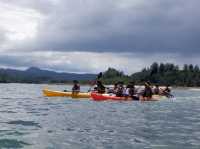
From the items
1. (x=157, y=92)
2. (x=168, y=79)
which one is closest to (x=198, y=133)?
(x=157, y=92)

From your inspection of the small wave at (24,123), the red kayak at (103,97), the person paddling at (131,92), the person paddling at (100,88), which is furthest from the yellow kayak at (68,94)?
the small wave at (24,123)

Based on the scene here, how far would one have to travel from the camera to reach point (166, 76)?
613 ft

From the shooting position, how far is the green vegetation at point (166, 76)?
608 feet

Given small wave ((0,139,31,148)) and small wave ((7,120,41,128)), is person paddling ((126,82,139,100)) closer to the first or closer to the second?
small wave ((7,120,41,128))

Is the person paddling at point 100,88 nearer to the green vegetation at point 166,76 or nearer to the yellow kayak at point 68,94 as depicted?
the yellow kayak at point 68,94

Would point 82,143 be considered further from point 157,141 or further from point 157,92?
point 157,92

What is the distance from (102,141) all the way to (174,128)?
207 inches

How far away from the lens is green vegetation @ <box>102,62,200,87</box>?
18538 cm

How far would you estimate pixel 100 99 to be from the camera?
4281 centimetres

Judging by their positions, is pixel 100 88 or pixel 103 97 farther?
pixel 100 88

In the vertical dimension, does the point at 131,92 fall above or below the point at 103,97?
above

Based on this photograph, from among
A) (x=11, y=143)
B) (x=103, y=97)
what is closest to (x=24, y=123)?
(x=11, y=143)

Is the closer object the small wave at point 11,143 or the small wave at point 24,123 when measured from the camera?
the small wave at point 11,143

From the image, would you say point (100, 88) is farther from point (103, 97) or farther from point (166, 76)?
point (166, 76)
